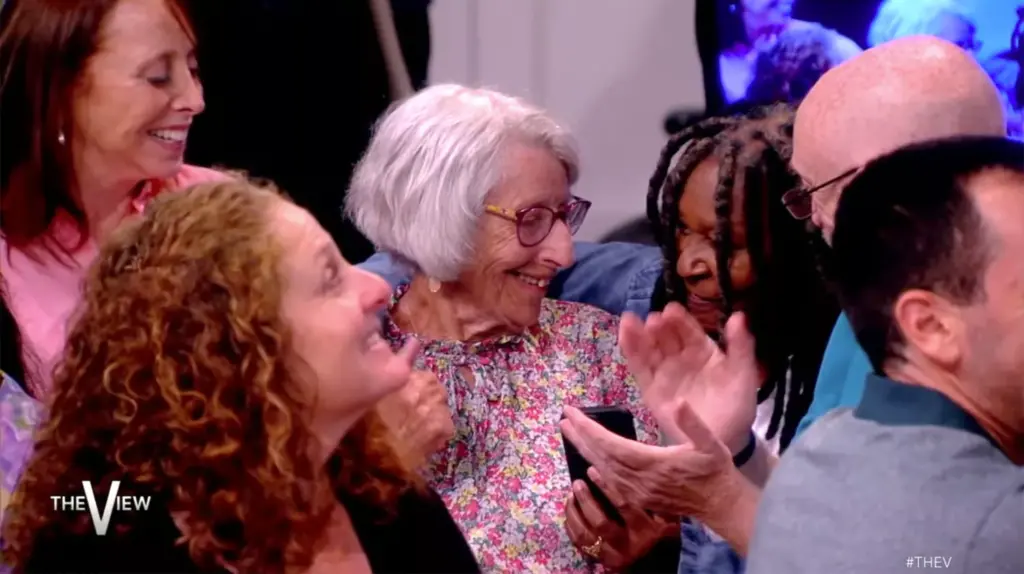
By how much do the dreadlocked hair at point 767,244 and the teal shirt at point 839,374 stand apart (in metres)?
0.12

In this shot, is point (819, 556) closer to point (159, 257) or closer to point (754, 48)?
point (159, 257)

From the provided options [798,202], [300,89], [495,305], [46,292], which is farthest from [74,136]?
[798,202]

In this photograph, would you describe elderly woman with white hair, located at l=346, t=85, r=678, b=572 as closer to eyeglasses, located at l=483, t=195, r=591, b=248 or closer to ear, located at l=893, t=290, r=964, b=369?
eyeglasses, located at l=483, t=195, r=591, b=248

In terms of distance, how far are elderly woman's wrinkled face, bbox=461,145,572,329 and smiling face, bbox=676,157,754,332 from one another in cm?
17

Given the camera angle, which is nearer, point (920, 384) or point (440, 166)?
point (920, 384)

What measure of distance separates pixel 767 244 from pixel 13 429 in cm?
100

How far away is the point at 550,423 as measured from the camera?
5.26 feet

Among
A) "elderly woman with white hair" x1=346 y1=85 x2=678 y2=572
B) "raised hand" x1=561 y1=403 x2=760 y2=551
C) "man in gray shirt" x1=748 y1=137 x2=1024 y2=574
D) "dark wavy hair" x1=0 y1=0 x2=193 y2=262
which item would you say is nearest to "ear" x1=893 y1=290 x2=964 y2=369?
"man in gray shirt" x1=748 y1=137 x2=1024 y2=574

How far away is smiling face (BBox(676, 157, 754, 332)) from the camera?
1555 millimetres

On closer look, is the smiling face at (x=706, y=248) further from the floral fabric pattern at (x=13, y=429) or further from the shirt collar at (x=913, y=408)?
the floral fabric pattern at (x=13, y=429)

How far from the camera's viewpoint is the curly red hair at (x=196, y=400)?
111cm

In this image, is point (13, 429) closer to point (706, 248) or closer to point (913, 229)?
point (706, 248)

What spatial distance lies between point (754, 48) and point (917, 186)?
Answer: 2.37 ft

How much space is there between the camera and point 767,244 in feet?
5.13
